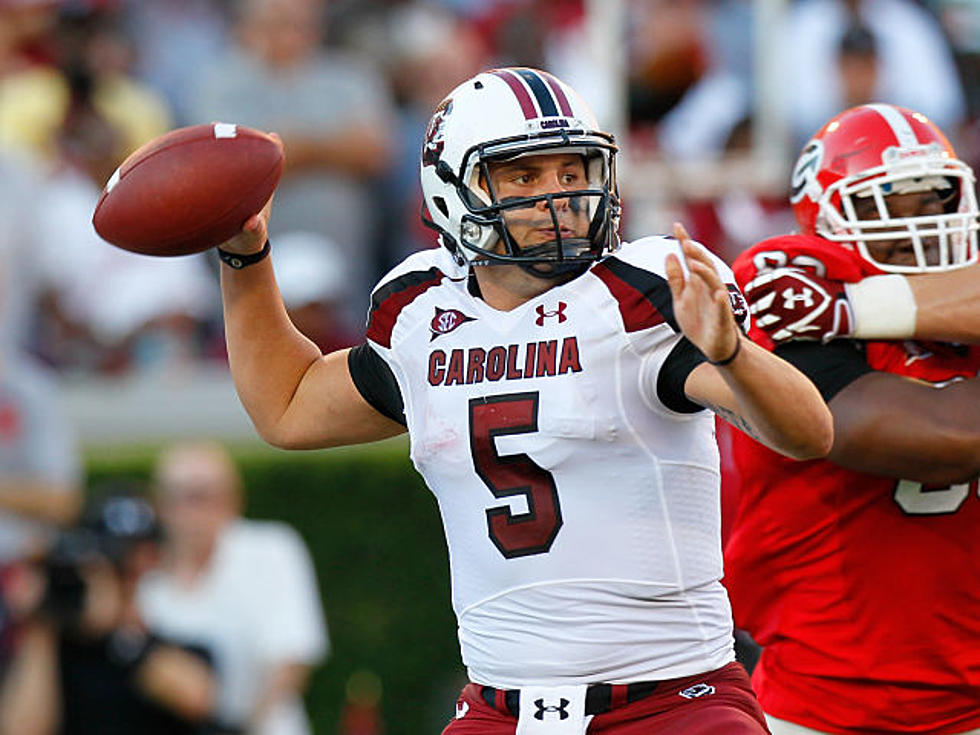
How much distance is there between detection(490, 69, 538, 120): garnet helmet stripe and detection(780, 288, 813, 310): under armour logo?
654 millimetres

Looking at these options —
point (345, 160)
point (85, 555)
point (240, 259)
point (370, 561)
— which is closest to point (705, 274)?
point (240, 259)

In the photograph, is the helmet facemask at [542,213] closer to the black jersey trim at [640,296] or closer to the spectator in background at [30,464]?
the black jersey trim at [640,296]

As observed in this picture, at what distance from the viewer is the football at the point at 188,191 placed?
392 cm

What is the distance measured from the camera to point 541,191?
3.77m

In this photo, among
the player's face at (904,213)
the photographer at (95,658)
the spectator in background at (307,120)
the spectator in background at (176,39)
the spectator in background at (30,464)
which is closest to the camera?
the player's face at (904,213)

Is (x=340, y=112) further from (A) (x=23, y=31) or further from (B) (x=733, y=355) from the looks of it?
(B) (x=733, y=355)

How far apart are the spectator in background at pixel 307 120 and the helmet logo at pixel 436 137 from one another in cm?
493

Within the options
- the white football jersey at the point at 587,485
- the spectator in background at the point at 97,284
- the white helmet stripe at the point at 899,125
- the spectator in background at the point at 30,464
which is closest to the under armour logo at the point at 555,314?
the white football jersey at the point at 587,485

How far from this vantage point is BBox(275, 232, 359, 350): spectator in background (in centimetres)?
805

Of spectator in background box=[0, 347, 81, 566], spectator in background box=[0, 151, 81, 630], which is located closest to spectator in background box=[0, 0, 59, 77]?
spectator in background box=[0, 151, 81, 630]

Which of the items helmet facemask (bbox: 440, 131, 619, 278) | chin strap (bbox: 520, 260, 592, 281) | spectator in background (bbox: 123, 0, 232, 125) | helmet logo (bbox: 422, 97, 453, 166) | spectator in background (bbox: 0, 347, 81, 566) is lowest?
spectator in background (bbox: 0, 347, 81, 566)

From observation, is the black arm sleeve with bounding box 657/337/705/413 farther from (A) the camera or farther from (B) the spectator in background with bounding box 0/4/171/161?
(B) the spectator in background with bounding box 0/4/171/161

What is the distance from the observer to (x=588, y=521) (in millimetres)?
3574

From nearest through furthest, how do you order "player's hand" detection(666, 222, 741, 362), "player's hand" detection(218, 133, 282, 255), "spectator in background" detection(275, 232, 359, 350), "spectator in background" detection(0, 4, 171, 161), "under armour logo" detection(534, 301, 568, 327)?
"player's hand" detection(666, 222, 741, 362)
"under armour logo" detection(534, 301, 568, 327)
"player's hand" detection(218, 133, 282, 255)
"spectator in background" detection(275, 232, 359, 350)
"spectator in background" detection(0, 4, 171, 161)
